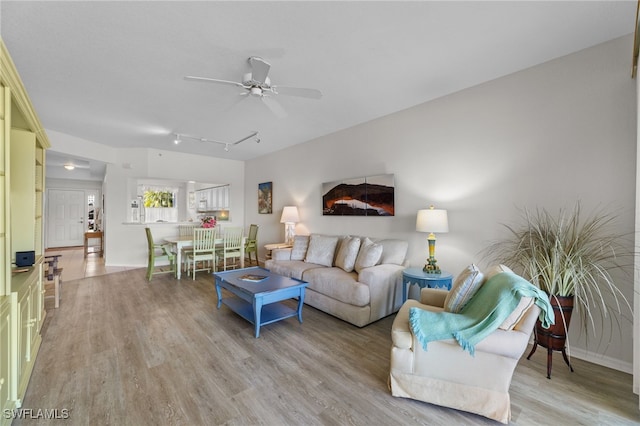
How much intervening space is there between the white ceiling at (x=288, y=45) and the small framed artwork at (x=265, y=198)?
9.61ft

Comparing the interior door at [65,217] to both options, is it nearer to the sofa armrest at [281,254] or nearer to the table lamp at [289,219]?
the table lamp at [289,219]

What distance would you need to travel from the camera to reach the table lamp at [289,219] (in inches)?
211

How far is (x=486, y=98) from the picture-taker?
2.94 m

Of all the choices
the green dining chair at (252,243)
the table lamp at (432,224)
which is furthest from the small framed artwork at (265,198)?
the table lamp at (432,224)

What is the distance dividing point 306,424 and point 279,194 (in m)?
4.90

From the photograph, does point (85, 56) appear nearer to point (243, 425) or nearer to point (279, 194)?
point (243, 425)

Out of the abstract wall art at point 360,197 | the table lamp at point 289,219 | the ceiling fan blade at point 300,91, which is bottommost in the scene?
the table lamp at point 289,219

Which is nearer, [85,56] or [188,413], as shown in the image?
[188,413]

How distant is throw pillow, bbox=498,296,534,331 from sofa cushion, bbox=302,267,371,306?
1.47 metres

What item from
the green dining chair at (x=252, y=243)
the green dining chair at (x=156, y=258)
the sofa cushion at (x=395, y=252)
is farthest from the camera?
the green dining chair at (x=252, y=243)

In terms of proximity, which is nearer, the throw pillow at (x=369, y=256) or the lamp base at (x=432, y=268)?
the lamp base at (x=432, y=268)

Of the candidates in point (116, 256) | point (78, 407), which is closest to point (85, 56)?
point (78, 407)

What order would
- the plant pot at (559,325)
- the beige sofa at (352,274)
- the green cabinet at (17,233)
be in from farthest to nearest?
the beige sofa at (352,274), the plant pot at (559,325), the green cabinet at (17,233)

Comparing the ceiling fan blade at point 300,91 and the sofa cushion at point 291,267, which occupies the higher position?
the ceiling fan blade at point 300,91
